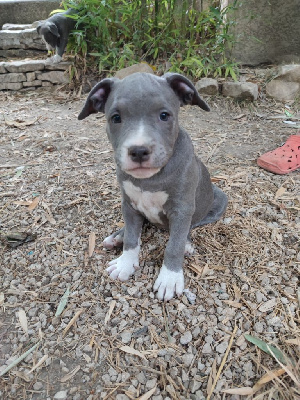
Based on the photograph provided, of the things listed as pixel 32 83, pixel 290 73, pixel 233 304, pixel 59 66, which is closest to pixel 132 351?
pixel 233 304

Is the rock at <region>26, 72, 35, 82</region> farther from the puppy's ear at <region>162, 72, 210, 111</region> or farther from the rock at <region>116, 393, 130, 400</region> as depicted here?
the rock at <region>116, 393, 130, 400</region>

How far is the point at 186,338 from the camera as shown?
7.12 feet

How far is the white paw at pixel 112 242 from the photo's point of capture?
2.94 meters

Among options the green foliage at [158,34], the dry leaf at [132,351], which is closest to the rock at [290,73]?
the green foliage at [158,34]

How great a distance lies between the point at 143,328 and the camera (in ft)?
7.39

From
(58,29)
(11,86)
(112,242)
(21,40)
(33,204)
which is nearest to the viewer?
(112,242)

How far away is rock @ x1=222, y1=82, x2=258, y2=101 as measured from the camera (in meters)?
6.08

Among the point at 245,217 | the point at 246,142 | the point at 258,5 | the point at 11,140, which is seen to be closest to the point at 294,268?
the point at 245,217

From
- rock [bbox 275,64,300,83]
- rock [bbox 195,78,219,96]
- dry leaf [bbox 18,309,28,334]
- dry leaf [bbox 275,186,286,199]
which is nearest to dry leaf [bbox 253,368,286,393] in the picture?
dry leaf [bbox 18,309,28,334]

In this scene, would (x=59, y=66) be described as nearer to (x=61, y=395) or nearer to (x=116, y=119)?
(x=116, y=119)

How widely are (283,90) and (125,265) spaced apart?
5.36 metres

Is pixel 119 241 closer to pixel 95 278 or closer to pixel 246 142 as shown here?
pixel 95 278

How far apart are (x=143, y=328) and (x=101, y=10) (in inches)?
246

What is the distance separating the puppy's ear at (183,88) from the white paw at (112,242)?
1279mm
